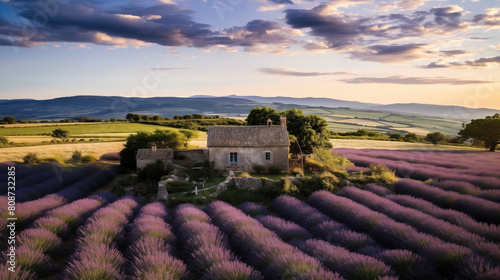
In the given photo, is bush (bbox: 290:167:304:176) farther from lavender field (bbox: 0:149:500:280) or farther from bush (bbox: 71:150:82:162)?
bush (bbox: 71:150:82:162)

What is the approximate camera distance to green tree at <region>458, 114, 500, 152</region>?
83.6ft

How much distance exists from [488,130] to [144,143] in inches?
1114

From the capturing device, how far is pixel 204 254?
5430 millimetres

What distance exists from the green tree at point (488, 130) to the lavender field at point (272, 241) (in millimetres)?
17845

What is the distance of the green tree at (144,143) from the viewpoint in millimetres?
23406

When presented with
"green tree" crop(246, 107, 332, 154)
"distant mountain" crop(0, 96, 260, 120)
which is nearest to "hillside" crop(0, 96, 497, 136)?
"distant mountain" crop(0, 96, 260, 120)

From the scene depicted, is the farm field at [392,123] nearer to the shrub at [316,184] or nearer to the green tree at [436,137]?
the green tree at [436,137]

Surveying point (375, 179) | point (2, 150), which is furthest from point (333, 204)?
point (2, 150)

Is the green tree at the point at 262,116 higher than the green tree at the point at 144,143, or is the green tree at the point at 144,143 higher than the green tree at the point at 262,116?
the green tree at the point at 262,116

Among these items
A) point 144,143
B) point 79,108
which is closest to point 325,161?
point 144,143

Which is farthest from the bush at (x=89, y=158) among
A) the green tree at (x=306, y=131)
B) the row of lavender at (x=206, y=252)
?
the row of lavender at (x=206, y=252)

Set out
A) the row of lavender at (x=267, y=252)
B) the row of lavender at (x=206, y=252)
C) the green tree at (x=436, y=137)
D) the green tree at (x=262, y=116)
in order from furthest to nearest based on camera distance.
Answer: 1. the green tree at (x=436, y=137)
2. the green tree at (x=262, y=116)
3. the row of lavender at (x=206, y=252)
4. the row of lavender at (x=267, y=252)

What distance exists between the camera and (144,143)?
2369cm

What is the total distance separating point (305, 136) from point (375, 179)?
10002 mm
